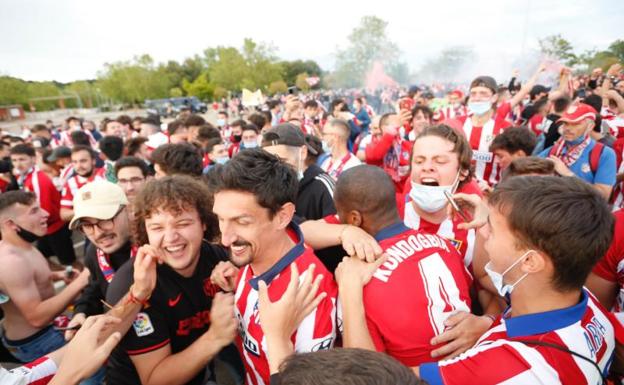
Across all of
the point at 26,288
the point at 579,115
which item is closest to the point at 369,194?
the point at 26,288

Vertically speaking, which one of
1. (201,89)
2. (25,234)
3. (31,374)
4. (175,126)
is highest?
(201,89)

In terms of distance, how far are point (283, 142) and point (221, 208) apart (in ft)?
5.92

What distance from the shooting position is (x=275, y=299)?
1757 millimetres

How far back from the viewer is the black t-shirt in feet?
6.42

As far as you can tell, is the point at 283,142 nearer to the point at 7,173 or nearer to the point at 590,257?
the point at 590,257

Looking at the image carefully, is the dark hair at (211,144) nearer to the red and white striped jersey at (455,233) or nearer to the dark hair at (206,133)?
the dark hair at (206,133)

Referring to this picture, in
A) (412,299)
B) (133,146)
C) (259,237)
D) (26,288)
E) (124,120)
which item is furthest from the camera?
(124,120)

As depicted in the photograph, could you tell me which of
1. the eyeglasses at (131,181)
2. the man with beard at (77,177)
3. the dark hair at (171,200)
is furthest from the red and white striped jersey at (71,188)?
the dark hair at (171,200)

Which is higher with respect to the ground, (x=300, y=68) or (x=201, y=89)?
(x=300, y=68)

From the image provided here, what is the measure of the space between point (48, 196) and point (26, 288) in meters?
3.22

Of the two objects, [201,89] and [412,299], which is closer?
[412,299]

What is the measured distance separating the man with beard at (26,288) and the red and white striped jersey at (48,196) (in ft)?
7.63

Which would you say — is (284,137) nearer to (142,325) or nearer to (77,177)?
(142,325)

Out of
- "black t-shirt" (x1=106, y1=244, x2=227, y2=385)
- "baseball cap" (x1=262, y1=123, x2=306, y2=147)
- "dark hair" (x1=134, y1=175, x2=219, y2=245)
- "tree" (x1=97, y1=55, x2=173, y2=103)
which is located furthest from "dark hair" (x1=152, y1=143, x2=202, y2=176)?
"tree" (x1=97, y1=55, x2=173, y2=103)
